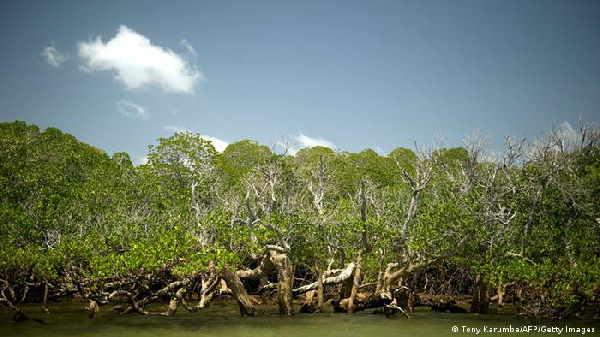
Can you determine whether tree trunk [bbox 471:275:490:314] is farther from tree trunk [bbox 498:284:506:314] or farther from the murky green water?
the murky green water

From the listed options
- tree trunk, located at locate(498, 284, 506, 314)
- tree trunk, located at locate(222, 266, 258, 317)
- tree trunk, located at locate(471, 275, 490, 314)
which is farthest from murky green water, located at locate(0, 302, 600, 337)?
tree trunk, located at locate(471, 275, 490, 314)

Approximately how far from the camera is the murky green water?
56.8 ft

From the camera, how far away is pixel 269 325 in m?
19.4

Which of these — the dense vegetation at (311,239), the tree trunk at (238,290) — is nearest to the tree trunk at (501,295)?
the dense vegetation at (311,239)

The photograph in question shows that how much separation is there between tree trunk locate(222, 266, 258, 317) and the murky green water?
2.02ft

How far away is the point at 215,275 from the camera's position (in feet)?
71.5

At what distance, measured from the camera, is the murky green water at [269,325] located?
56.8ft

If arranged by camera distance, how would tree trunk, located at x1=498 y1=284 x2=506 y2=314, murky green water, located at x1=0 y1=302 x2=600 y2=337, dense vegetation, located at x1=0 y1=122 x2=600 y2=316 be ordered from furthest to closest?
tree trunk, located at x1=498 y1=284 x2=506 y2=314 → dense vegetation, located at x1=0 y1=122 x2=600 y2=316 → murky green water, located at x1=0 y1=302 x2=600 y2=337

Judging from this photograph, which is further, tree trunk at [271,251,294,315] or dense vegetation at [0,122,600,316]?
tree trunk at [271,251,294,315]

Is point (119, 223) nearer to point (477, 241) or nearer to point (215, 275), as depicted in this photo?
point (215, 275)

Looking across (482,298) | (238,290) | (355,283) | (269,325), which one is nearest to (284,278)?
(238,290)

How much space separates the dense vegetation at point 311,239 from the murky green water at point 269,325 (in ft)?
3.18

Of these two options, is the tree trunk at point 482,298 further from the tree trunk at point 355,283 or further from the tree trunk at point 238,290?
the tree trunk at point 238,290

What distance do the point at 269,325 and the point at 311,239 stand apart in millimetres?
6152
